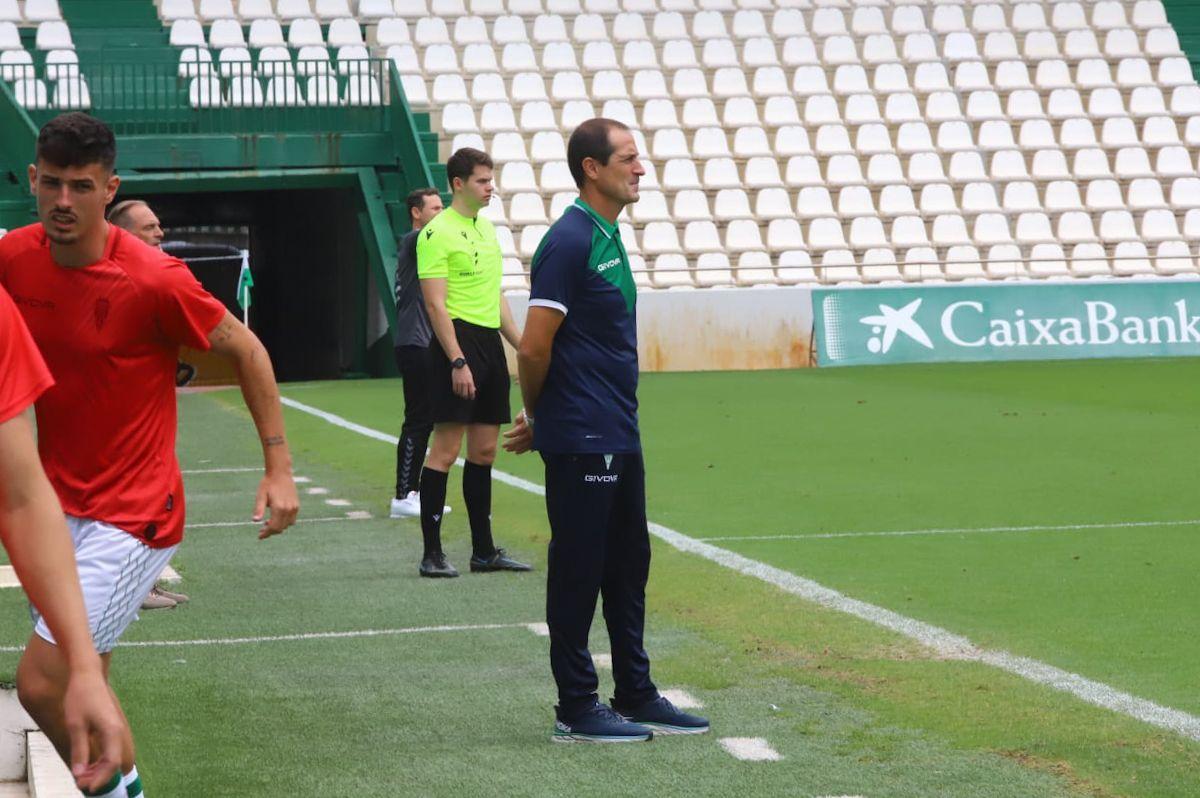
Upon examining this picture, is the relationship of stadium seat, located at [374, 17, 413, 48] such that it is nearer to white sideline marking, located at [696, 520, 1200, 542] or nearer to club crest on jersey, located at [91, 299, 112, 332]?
white sideline marking, located at [696, 520, 1200, 542]

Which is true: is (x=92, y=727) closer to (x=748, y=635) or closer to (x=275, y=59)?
(x=748, y=635)

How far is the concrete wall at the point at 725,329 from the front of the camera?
2403 cm

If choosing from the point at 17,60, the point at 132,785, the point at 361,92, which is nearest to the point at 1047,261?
the point at 361,92

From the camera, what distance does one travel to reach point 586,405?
5.86 meters

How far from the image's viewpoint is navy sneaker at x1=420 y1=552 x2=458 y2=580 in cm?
895

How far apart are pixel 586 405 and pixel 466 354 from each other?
3624 mm

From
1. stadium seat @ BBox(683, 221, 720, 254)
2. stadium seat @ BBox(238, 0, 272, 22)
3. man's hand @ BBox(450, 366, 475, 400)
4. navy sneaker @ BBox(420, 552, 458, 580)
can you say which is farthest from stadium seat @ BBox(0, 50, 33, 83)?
navy sneaker @ BBox(420, 552, 458, 580)

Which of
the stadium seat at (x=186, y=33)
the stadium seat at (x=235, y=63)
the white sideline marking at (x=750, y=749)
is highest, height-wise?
the stadium seat at (x=186, y=33)

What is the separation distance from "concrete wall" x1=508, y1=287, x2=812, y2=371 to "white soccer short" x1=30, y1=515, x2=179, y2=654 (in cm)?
1949

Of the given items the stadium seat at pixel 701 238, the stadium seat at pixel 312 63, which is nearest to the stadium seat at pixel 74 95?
the stadium seat at pixel 312 63

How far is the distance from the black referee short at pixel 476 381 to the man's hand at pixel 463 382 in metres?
0.11

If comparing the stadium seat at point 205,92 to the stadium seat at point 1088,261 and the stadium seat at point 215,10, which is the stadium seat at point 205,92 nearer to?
the stadium seat at point 215,10

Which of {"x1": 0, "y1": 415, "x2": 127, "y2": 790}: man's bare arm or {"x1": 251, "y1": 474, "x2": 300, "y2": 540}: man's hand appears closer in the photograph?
{"x1": 0, "y1": 415, "x2": 127, "y2": 790}: man's bare arm

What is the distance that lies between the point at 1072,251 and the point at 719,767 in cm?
2294
